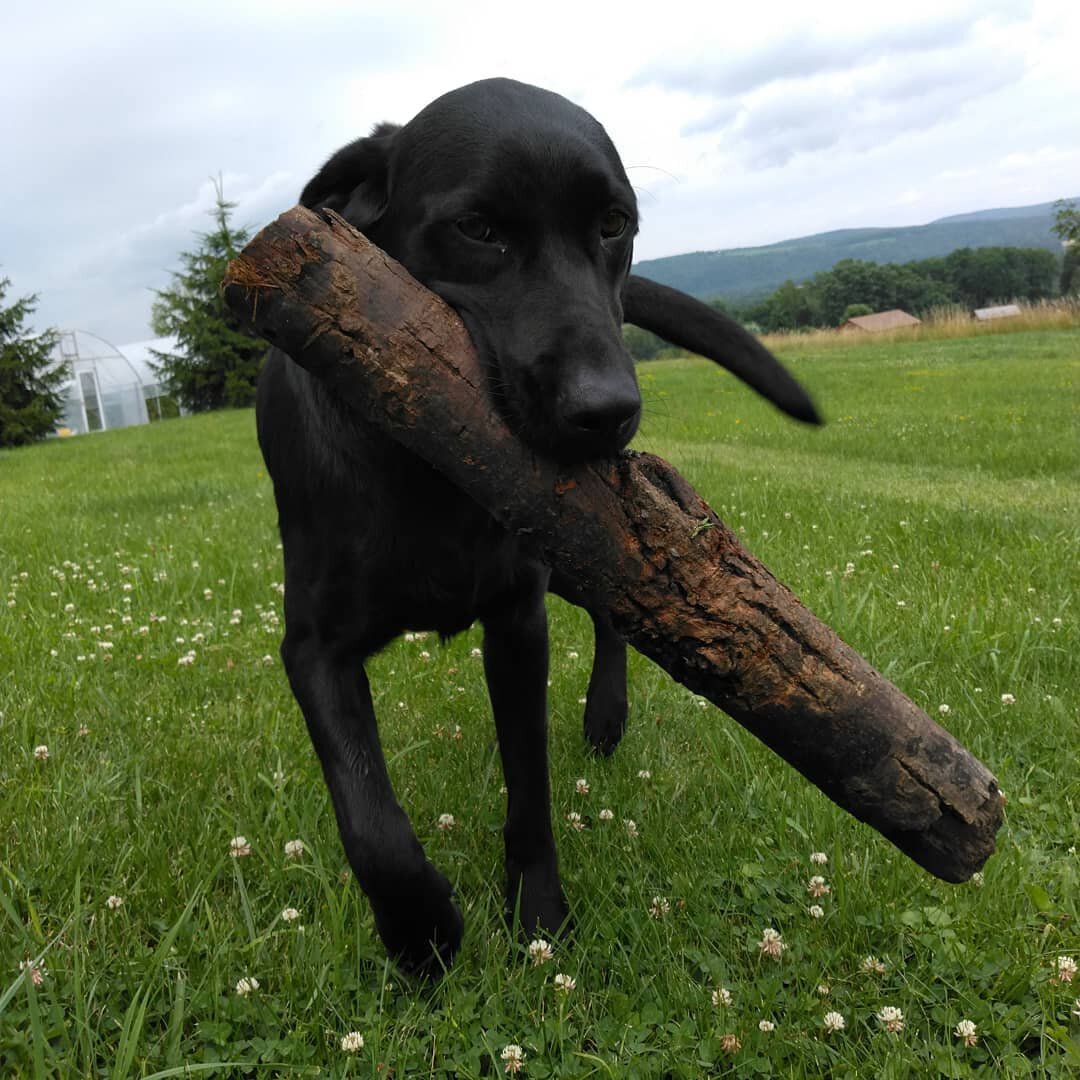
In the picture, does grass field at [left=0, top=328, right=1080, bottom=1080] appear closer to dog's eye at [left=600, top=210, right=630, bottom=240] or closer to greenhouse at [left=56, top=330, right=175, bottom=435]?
dog's eye at [left=600, top=210, right=630, bottom=240]

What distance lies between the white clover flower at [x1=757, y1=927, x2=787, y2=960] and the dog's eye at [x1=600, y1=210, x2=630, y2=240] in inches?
60.4

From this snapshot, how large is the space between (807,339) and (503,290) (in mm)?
Result: 29027

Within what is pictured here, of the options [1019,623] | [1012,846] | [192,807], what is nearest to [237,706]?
[192,807]

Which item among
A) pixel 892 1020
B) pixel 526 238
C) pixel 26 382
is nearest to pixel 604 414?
pixel 526 238

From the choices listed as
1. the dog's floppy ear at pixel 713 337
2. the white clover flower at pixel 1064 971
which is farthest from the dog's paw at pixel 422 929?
the dog's floppy ear at pixel 713 337

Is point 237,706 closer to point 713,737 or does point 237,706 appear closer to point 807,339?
point 713,737

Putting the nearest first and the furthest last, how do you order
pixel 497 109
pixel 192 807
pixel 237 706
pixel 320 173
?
pixel 497 109, pixel 320 173, pixel 192 807, pixel 237 706

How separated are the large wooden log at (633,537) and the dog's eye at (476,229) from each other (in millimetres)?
240

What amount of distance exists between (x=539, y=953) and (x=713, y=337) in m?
1.54

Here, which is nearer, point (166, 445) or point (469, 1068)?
point (469, 1068)

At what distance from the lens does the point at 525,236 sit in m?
1.89

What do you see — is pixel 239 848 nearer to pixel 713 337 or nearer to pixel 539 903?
pixel 539 903

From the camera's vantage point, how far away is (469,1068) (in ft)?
5.90

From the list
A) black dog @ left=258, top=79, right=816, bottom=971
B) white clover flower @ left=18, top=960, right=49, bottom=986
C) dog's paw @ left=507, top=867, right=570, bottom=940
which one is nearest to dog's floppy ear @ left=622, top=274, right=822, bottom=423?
black dog @ left=258, top=79, right=816, bottom=971
